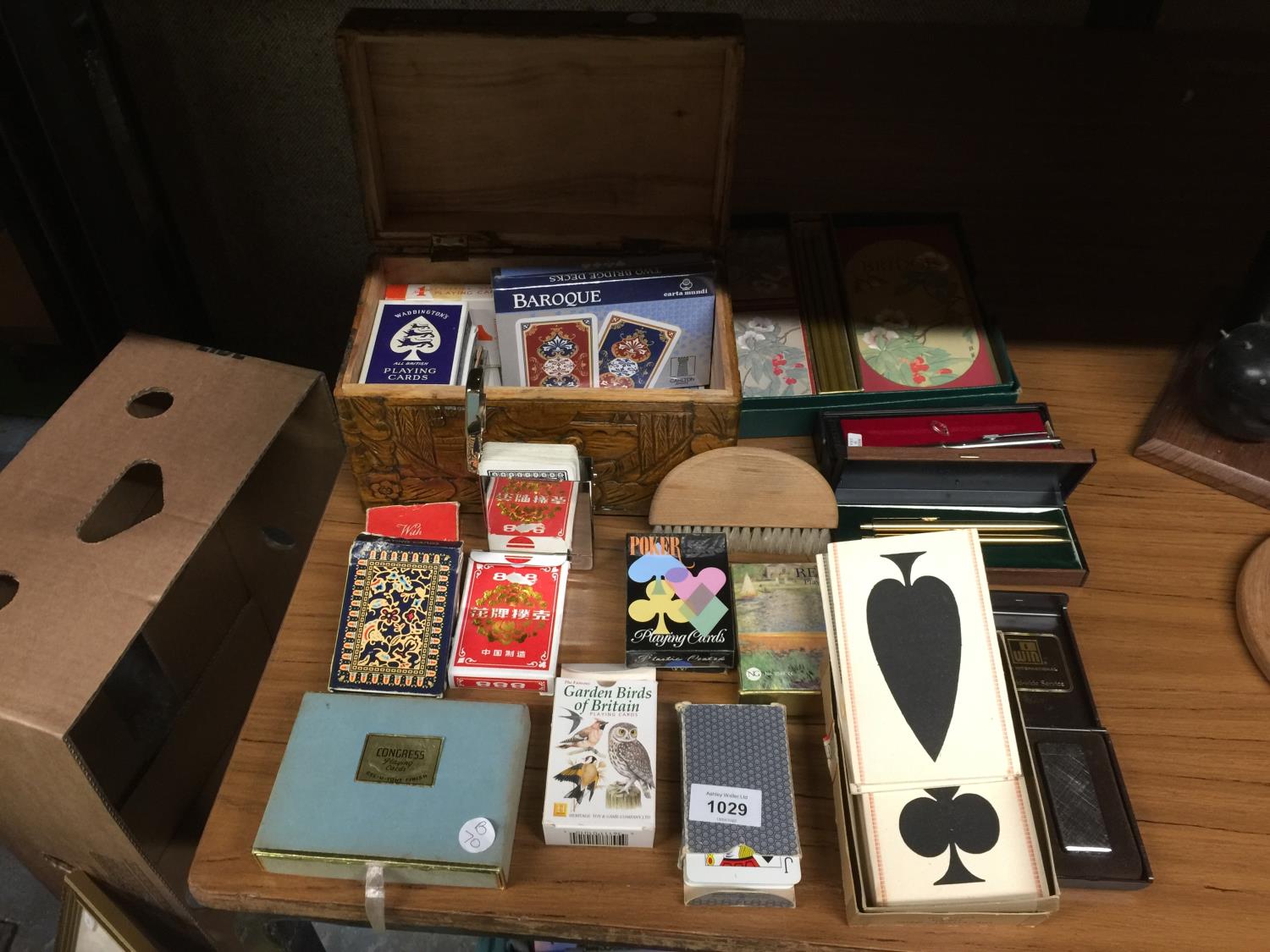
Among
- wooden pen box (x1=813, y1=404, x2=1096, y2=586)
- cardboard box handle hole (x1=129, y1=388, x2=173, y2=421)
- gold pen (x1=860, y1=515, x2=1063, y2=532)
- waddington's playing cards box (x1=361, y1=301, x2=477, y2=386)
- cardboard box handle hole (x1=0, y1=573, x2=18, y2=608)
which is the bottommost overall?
cardboard box handle hole (x1=0, y1=573, x2=18, y2=608)

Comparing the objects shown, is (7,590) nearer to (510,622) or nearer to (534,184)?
(510,622)

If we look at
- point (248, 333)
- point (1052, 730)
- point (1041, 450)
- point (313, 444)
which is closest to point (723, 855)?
point (1052, 730)

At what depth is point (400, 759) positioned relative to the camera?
957 mm

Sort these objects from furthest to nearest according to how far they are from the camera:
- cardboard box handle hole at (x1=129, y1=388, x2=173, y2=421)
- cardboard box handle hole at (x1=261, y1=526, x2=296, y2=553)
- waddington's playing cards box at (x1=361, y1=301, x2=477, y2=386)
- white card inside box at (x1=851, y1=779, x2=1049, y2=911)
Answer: cardboard box handle hole at (x1=261, y1=526, x2=296, y2=553) < cardboard box handle hole at (x1=129, y1=388, x2=173, y2=421) < waddington's playing cards box at (x1=361, y1=301, x2=477, y2=386) < white card inside box at (x1=851, y1=779, x2=1049, y2=911)

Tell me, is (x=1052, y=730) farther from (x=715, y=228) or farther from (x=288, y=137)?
(x=288, y=137)

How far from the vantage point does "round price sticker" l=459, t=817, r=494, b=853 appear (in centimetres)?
89

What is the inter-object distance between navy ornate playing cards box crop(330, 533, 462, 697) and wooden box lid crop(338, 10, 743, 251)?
1.43ft

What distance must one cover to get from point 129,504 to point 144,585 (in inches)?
11.2

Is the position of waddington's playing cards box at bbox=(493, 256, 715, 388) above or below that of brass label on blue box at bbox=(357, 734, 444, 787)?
above

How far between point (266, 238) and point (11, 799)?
1104 mm

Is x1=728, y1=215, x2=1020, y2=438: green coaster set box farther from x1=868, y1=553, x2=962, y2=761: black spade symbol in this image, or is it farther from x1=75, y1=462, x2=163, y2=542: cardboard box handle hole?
x1=75, y1=462, x2=163, y2=542: cardboard box handle hole

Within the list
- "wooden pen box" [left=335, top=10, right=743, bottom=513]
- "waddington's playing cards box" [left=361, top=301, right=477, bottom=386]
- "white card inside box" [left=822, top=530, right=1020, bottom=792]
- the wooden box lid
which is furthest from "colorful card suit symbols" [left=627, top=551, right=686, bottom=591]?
the wooden box lid

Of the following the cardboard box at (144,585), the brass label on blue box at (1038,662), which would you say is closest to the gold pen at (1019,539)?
the brass label on blue box at (1038,662)

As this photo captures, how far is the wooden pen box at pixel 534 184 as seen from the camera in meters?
1.09
